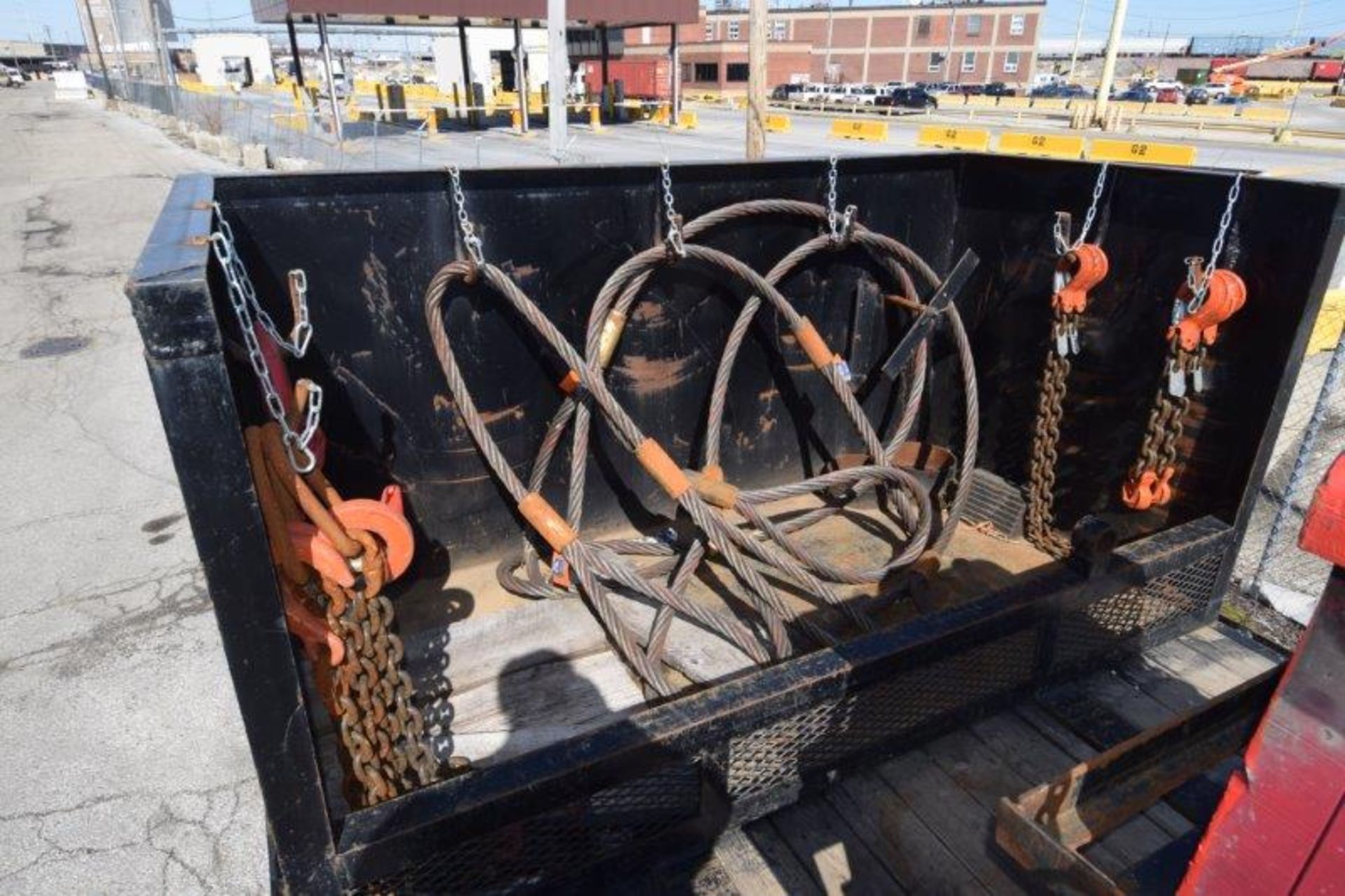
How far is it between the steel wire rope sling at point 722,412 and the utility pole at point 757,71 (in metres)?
3.32

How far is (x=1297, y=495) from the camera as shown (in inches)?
178

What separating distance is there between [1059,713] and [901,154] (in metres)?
2.55

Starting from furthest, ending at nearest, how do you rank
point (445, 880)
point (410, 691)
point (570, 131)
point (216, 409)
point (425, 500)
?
point (570, 131)
point (425, 500)
point (410, 691)
point (445, 880)
point (216, 409)

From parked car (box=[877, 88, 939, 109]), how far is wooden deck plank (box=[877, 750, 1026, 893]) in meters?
41.9

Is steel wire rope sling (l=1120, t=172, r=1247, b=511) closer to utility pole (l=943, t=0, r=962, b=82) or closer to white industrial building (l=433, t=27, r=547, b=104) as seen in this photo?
white industrial building (l=433, t=27, r=547, b=104)

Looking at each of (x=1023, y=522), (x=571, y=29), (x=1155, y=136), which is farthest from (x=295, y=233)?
(x=571, y=29)

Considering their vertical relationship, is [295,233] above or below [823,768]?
above

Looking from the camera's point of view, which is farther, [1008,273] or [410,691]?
[1008,273]

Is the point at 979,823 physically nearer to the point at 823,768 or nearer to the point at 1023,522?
the point at 823,768

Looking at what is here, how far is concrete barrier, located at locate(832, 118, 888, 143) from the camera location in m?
21.7

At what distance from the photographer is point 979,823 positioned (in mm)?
2266

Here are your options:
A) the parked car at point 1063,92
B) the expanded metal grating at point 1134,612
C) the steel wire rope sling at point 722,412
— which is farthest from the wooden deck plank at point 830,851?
the parked car at point 1063,92

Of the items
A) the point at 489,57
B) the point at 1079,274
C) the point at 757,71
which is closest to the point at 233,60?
the point at 489,57

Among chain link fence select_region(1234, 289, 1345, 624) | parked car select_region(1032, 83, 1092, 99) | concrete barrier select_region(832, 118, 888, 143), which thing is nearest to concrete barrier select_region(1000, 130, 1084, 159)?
concrete barrier select_region(832, 118, 888, 143)
